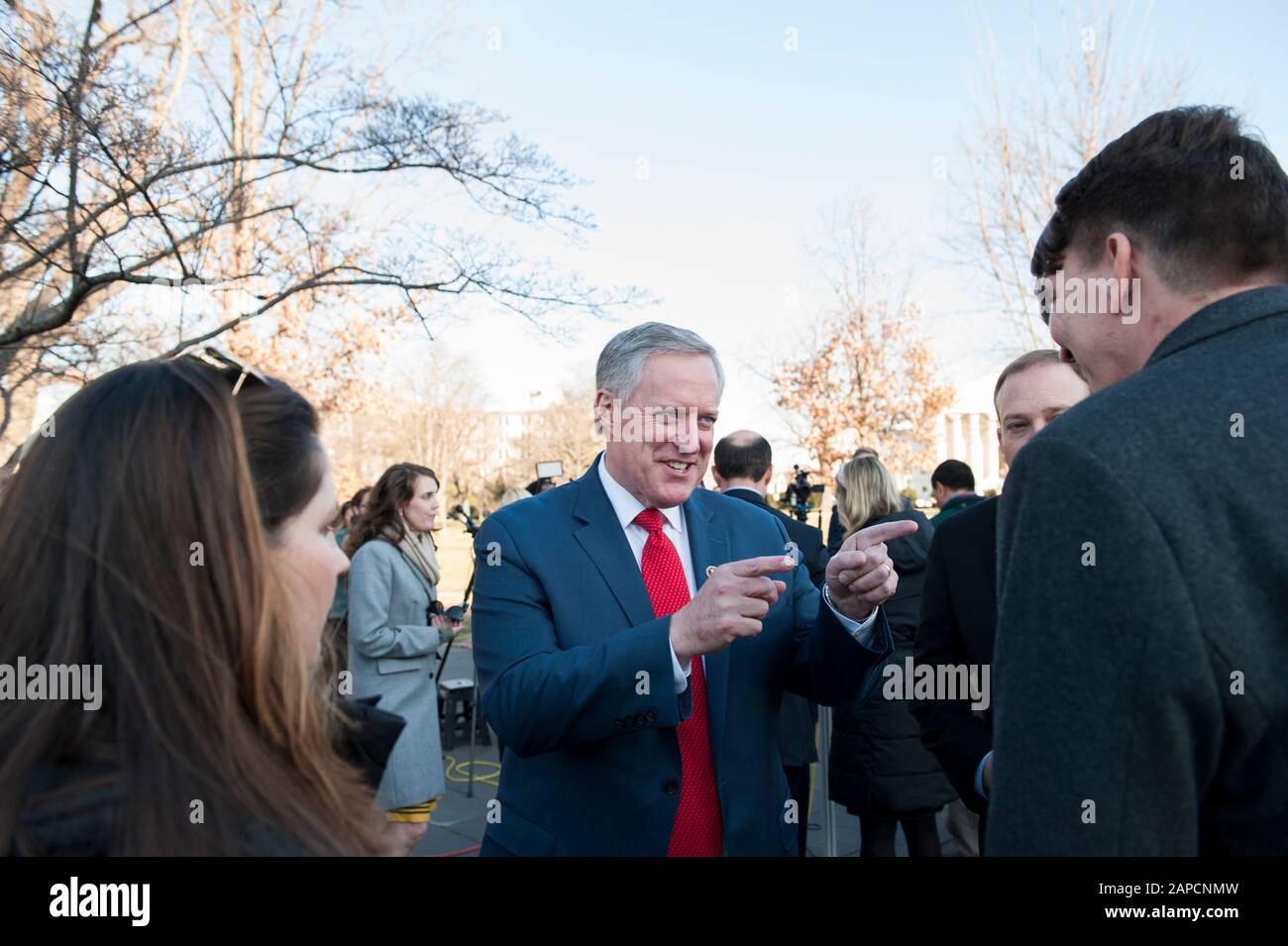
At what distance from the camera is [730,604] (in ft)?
6.23

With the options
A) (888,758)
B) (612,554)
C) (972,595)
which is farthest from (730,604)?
(888,758)

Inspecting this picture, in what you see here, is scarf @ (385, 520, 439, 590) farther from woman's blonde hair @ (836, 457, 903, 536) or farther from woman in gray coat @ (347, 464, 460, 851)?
woman's blonde hair @ (836, 457, 903, 536)

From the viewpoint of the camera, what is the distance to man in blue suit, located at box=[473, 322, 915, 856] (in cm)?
204

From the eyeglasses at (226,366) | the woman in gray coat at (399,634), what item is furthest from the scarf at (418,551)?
the eyeglasses at (226,366)

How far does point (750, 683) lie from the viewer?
7.83 ft

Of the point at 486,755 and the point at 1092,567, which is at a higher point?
the point at 1092,567

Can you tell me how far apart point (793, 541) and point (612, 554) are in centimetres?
159

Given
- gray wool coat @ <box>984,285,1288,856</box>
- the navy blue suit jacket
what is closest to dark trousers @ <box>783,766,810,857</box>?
the navy blue suit jacket

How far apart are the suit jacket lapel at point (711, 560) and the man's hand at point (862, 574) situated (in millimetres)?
336
